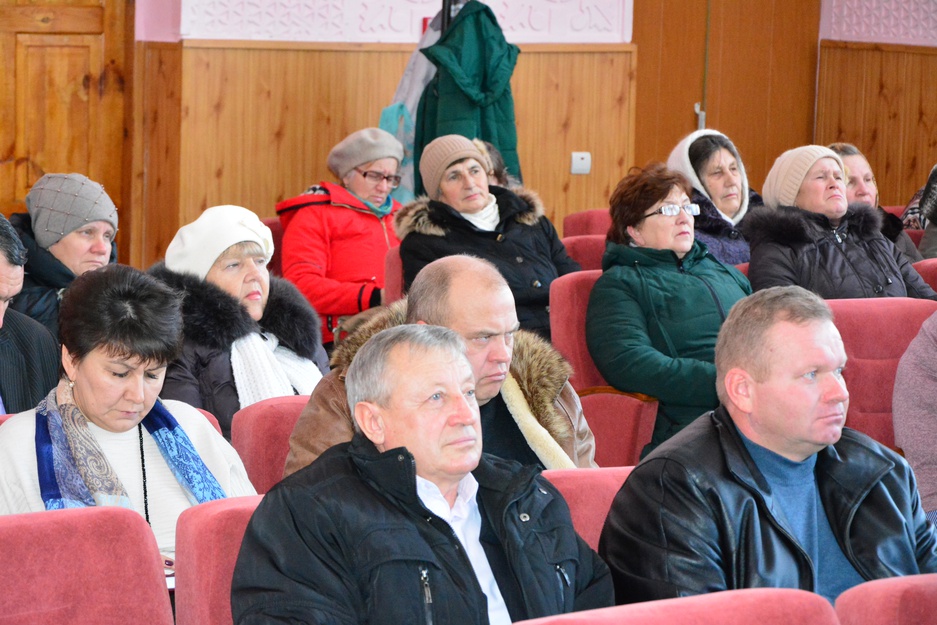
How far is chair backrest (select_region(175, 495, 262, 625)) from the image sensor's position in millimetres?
1817

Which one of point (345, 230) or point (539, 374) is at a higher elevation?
point (345, 230)

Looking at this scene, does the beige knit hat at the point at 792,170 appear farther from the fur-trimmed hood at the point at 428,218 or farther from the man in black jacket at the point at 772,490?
the man in black jacket at the point at 772,490

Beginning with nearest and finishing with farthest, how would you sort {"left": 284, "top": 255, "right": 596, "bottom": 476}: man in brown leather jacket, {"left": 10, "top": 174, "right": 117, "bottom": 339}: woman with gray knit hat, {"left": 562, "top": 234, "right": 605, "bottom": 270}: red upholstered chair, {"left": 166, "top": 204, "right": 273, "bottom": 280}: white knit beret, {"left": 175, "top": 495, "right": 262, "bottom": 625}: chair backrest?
1. {"left": 175, "top": 495, "right": 262, "bottom": 625}: chair backrest
2. {"left": 284, "top": 255, "right": 596, "bottom": 476}: man in brown leather jacket
3. {"left": 166, "top": 204, "right": 273, "bottom": 280}: white knit beret
4. {"left": 10, "top": 174, "right": 117, "bottom": 339}: woman with gray knit hat
5. {"left": 562, "top": 234, "right": 605, "bottom": 270}: red upholstered chair

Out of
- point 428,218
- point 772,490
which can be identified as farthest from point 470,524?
point 428,218

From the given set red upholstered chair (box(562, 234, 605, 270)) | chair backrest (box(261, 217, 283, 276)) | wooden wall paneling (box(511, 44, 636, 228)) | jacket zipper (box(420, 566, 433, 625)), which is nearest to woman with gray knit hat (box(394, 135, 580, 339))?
red upholstered chair (box(562, 234, 605, 270))

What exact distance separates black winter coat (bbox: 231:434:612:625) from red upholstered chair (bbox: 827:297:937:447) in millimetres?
1718

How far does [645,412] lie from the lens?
135 inches

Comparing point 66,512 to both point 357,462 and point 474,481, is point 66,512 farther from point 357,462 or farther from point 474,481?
point 474,481

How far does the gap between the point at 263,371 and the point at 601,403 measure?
99 centimetres

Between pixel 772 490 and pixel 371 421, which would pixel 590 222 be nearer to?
pixel 772 490

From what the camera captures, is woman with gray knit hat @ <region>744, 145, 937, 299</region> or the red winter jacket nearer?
woman with gray knit hat @ <region>744, 145, 937, 299</region>

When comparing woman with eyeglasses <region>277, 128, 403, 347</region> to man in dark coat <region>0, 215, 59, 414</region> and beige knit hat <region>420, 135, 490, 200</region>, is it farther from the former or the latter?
man in dark coat <region>0, 215, 59, 414</region>

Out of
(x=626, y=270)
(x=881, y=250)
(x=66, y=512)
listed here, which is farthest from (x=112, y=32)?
(x=66, y=512)

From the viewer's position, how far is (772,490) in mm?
2027
